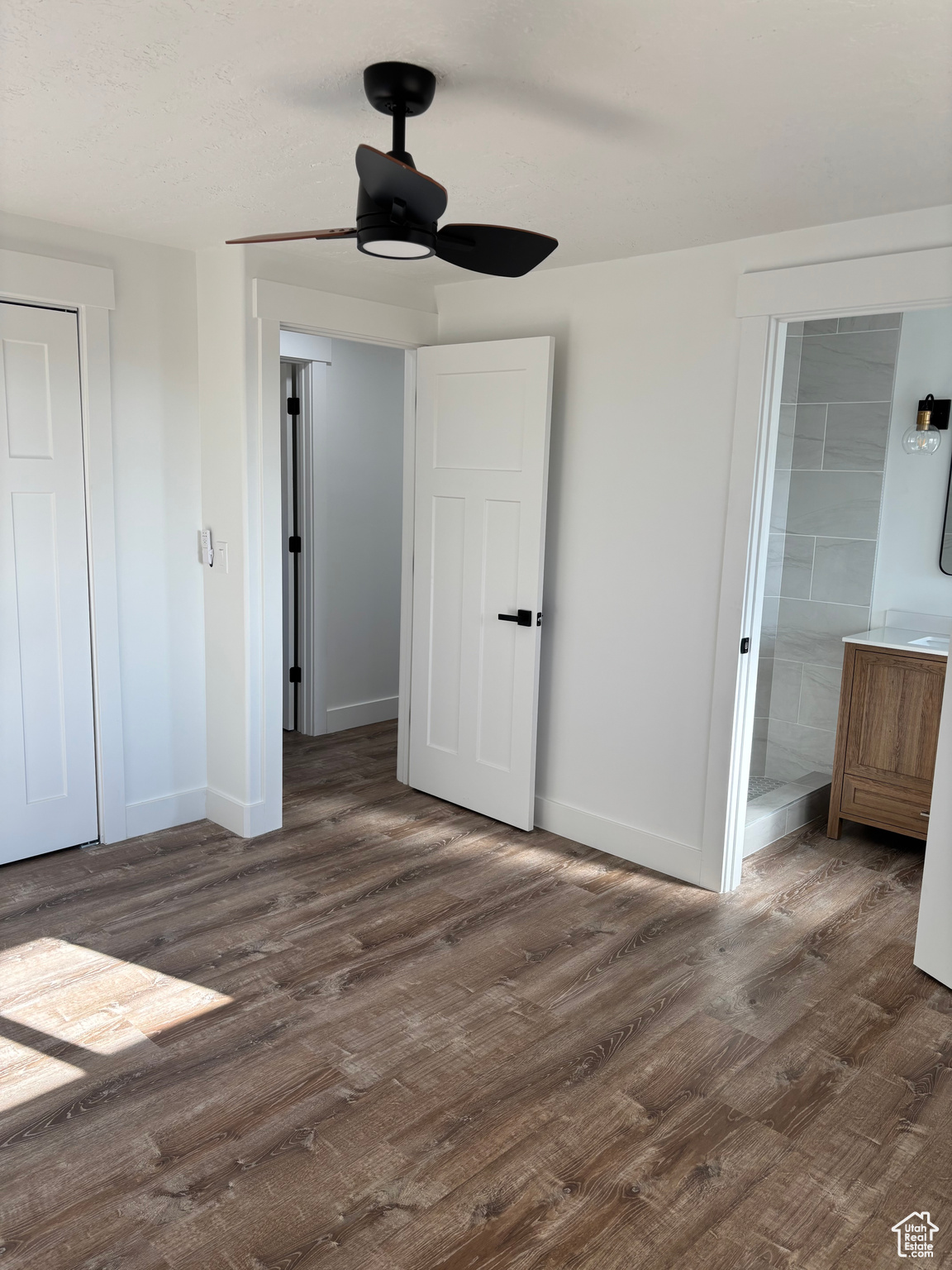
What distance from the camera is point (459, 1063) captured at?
7.98ft

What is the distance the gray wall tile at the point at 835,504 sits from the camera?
4328 mm

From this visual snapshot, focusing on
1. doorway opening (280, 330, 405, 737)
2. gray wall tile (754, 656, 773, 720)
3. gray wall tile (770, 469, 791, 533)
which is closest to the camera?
gray wall tile (770, 469, 791, 533)

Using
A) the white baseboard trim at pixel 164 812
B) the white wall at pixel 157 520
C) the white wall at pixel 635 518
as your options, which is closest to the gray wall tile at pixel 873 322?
the white wall at pixel 635 518

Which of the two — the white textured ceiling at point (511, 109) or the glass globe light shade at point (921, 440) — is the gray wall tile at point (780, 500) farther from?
the white textured ceiling at point (511, 109)

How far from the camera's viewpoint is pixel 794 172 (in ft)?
8.10

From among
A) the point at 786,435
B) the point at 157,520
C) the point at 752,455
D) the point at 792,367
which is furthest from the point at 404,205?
the point at 786,435

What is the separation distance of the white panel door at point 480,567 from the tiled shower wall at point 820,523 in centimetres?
130

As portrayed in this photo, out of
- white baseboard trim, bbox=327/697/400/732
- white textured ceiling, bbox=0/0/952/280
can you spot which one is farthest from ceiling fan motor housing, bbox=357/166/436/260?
white baseboard trim, bbox=327/697/400/732

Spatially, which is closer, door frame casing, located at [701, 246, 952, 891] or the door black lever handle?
door frame casing, located at [701, 246, 952, 891]

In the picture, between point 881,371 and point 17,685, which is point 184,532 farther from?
point 881,371

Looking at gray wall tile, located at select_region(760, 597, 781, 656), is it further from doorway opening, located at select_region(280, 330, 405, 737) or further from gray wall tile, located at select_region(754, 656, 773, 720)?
doorway opening, located at select_region(280, 330, 405, 737)

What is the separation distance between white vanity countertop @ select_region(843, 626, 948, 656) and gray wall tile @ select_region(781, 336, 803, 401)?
1.18 meters

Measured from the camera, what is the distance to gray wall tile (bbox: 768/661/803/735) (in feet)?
15.2

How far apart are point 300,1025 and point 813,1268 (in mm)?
1413
